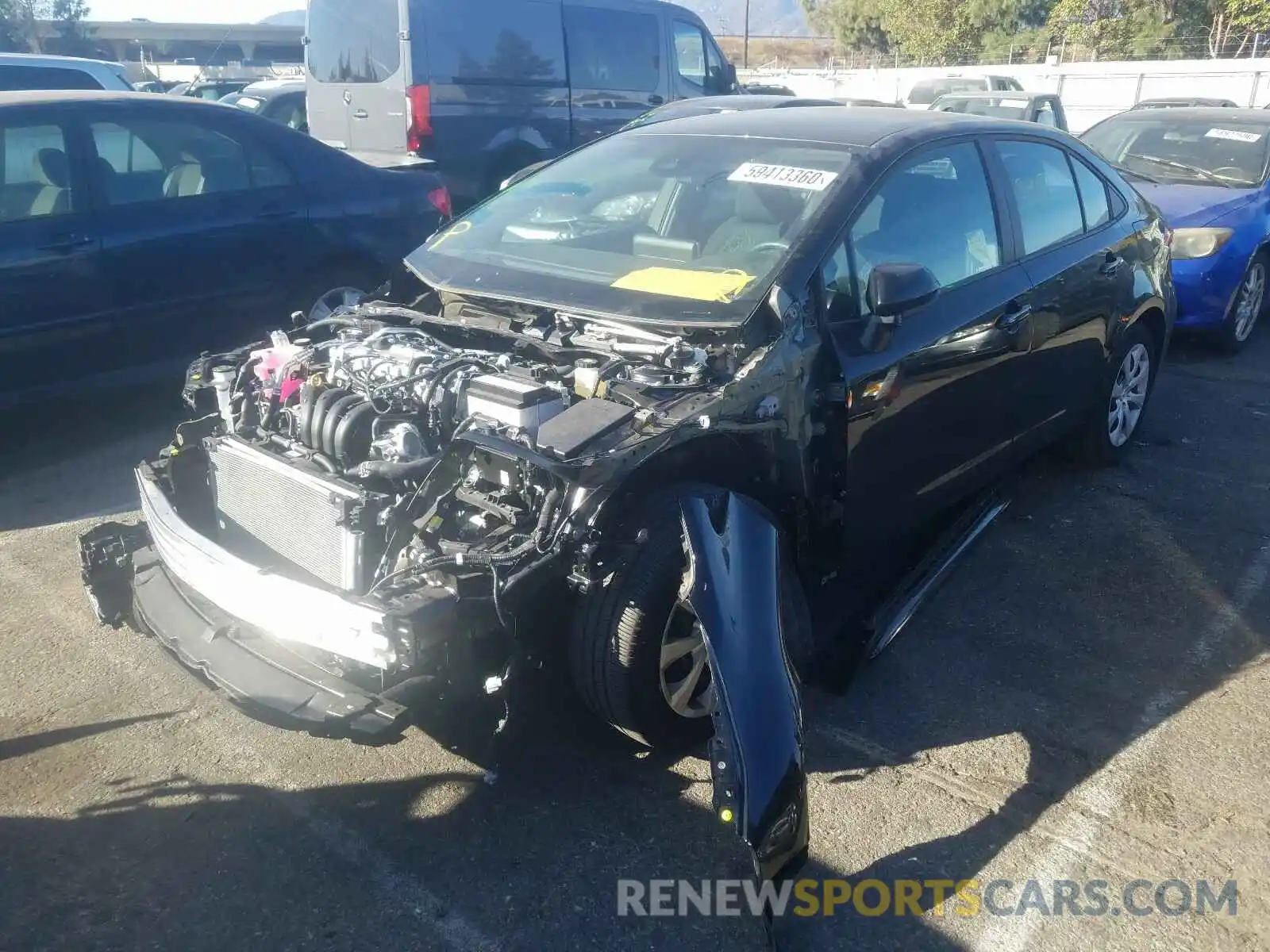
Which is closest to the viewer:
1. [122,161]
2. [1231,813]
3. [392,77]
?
[1231,813]

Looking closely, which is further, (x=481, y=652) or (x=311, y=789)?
(x=311, y=789)

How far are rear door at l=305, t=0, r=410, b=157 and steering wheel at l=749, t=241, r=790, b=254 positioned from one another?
21.1 ft

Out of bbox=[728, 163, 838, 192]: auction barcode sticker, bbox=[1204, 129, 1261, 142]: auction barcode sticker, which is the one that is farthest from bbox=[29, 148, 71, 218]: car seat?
bbox=[1204, 129, 1261, 142]: auction barcode sticker

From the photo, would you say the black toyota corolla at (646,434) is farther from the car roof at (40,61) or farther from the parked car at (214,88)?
the parked car at (214,88)

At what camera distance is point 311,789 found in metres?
2.92

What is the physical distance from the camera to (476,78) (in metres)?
9.17

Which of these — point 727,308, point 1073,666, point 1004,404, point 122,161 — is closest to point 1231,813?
point 1073,666

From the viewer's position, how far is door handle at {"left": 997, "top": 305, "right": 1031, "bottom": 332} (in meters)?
3.85

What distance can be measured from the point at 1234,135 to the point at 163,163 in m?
7.70

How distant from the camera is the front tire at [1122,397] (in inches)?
197

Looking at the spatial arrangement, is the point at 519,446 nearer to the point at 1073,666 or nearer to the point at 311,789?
the point at 311,789

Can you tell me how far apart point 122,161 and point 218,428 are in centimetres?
265

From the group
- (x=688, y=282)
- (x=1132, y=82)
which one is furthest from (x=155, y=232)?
(x=1132, y=82)

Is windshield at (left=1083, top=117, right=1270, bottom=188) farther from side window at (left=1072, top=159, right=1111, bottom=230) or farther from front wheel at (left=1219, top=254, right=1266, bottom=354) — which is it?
side window at (left=1072, top=159, right=1111, bottom=230)
